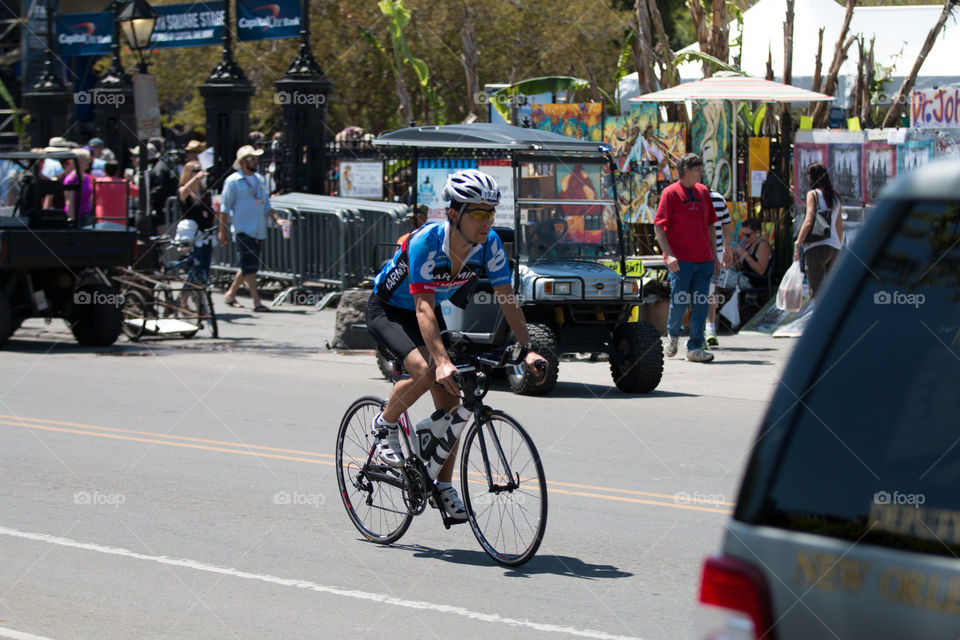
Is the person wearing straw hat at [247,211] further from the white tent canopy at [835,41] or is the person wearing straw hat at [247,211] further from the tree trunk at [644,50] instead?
the white tent canopy at [835,41]

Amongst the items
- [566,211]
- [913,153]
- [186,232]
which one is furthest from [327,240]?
[913,153]

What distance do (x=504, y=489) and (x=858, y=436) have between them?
148 inches

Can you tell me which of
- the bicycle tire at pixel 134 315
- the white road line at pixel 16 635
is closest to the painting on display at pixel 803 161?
the bicycle tire at pixel 134 315

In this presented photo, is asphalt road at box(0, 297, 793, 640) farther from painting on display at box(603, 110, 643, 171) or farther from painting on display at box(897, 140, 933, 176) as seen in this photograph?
painting on display at box(603, 110, 643, 171)

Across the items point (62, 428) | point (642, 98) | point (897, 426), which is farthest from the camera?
point (642, 98)

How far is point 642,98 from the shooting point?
1712cm

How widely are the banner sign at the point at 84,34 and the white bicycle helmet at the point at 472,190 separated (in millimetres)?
29303

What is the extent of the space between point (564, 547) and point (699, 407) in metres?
4.91

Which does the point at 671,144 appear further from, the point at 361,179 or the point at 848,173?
the point at 361,179

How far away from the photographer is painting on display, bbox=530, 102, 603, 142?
18.6 m

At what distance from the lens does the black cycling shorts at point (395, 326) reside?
644 cm

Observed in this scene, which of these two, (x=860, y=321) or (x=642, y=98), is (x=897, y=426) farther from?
(x=642, y=98)

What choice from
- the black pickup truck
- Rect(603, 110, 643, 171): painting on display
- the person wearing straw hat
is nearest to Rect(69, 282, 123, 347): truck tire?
the black pickup truck

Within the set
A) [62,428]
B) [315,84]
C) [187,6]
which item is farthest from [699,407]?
[187,6]
